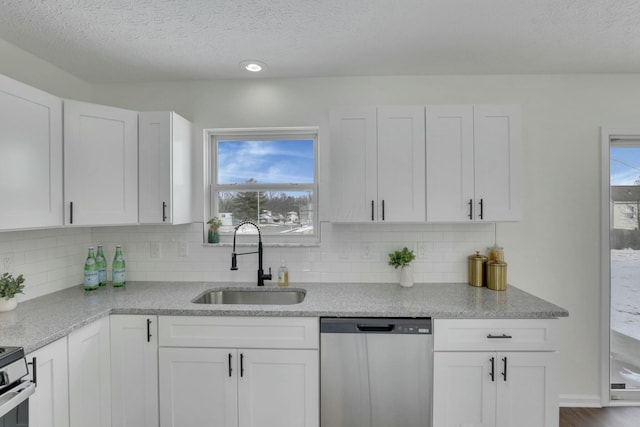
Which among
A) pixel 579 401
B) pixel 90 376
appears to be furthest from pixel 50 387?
pixel 579 401

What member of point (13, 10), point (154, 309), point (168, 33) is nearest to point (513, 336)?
point (154, 309)

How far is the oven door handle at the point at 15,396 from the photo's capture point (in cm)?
118

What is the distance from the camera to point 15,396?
4.02ft

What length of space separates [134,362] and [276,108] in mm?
1973

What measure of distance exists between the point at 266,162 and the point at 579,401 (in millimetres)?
3011

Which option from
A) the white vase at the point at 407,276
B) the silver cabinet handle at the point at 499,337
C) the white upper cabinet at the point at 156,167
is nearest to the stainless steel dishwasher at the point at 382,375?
the silver cabinet handle at the point at 499,337

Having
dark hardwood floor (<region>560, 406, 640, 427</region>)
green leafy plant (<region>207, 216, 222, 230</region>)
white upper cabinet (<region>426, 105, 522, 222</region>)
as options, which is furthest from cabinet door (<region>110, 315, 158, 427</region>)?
dark hardwood floor (<region>560, 406, 640, 427</region>)

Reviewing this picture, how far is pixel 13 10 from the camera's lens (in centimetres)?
166

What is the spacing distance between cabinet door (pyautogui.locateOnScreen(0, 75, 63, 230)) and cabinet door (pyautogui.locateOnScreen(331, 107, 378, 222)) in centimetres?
168

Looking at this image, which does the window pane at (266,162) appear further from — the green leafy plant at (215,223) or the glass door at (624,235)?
the glass door at (624,235)

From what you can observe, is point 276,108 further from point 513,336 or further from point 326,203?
point 513,336

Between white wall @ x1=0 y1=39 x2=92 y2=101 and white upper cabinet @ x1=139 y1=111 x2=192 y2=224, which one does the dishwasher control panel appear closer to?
white upper cabinet @ x1=139 y1=111 x2=192 y2=224

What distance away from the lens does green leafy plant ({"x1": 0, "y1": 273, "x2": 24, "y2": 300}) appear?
182 cm

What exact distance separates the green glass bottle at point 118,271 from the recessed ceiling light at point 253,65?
5.41ft
